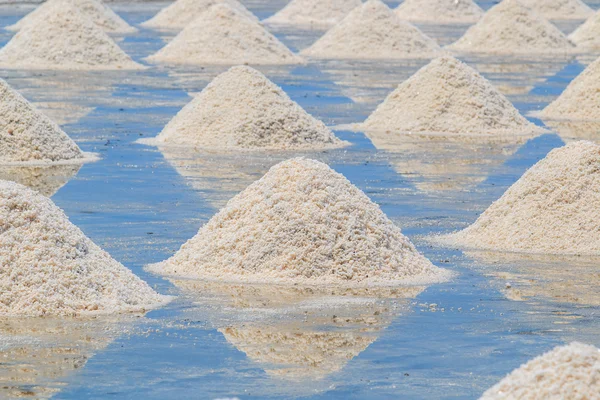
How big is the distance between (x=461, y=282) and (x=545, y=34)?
2725 cm

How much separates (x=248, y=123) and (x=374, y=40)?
16.1 meters

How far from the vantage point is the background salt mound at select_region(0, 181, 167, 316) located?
1033cm

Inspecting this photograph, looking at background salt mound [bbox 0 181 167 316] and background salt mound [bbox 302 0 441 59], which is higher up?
background salt mound [bbox 302 0 441 59]

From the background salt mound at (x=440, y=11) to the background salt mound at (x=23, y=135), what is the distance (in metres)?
32.2

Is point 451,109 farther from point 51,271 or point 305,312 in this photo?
point 51,271

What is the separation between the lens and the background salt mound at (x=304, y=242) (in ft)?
37.9

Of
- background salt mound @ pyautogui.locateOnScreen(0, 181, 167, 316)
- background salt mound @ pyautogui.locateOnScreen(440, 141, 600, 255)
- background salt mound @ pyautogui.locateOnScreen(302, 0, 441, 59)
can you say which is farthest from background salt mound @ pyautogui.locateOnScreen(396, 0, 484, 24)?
background salt mound @ pyautogui.locateOnScreen(0, 181, 167, 316)

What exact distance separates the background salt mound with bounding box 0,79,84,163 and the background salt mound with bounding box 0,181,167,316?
716 centimetres

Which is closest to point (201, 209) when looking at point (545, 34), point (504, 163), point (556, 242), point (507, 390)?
point (556, 242)

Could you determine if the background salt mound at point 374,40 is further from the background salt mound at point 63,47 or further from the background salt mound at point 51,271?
the background salt mound at point 51,271

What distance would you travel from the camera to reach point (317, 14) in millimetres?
48031

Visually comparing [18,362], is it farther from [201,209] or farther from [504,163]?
[504,163]

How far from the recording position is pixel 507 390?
683cm

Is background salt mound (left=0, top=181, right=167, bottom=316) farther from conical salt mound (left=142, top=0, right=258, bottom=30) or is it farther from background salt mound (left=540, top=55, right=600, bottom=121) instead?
conical salt mound (left=142, top=0, right=258, bottom=30)
